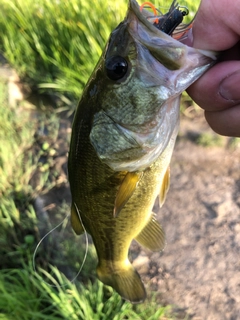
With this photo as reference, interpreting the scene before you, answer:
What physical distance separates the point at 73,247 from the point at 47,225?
238 mm

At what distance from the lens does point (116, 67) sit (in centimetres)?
92

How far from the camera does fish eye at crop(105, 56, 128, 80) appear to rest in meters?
0.91

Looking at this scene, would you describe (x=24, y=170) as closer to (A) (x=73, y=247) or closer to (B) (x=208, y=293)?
(A) (x=73, y=247)

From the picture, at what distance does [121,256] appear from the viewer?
4.86ft

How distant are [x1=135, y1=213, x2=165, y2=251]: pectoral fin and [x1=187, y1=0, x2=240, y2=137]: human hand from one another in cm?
57

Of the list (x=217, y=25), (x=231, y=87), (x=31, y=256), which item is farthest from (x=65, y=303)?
(x=217, y=25)

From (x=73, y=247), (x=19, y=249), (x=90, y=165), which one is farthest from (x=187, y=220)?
(x=90, y=165)

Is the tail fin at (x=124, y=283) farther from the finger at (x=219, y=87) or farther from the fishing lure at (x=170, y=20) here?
the fishing lure at (x=170, y=20)

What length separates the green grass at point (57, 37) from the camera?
2.62 metres

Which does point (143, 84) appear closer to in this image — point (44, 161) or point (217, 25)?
point (217, 25)

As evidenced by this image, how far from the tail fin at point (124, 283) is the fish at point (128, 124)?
0.64ft

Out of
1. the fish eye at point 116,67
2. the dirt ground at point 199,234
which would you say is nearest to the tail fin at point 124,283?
the dirt ground at point 199,234

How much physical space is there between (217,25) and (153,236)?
0.85m

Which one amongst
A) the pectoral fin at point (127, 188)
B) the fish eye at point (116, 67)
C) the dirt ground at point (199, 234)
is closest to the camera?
the fish eye at point (116, 67)
